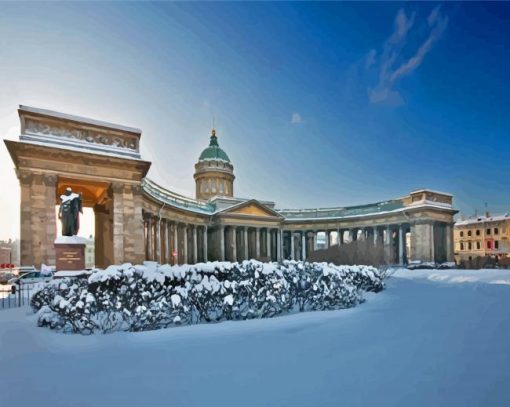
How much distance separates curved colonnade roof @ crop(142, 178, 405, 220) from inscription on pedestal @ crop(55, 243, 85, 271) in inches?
892

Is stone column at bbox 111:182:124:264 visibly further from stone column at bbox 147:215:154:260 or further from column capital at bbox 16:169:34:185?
stone column at bbox 147:215:154:260

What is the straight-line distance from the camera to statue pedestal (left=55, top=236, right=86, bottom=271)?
1402 centimetres

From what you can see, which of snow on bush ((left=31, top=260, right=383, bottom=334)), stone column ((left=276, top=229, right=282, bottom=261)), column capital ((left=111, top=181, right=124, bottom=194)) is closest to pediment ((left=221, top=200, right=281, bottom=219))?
stone column ((left=276, top=229, right=282, bottom=261))

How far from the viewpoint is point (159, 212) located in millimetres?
37938

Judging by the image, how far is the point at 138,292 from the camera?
899 centimetres

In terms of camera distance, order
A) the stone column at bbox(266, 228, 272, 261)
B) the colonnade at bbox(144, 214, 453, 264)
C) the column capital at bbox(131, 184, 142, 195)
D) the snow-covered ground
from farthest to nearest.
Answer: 1. the stone column at bbox(266, 228, 272, 261)
2. the colonnade at bbox(144, 214, 453, 264)
3. the column capital at bbox(131, 184, 142, 195)
4. the snow-covered ground

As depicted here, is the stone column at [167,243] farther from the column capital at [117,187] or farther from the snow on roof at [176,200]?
the column capital at [117,187]

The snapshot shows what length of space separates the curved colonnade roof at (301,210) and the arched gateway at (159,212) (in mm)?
211

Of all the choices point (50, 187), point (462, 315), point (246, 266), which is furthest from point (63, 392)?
point (50, 187)

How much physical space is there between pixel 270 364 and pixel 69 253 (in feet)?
39.5

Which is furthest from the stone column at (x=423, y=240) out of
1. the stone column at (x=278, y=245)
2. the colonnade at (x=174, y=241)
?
the colonnade at (x=174, y=241)

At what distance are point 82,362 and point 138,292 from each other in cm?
286

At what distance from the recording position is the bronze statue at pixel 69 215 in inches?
586

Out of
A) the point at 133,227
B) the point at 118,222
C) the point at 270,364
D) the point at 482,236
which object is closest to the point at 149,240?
the point at 133,227
